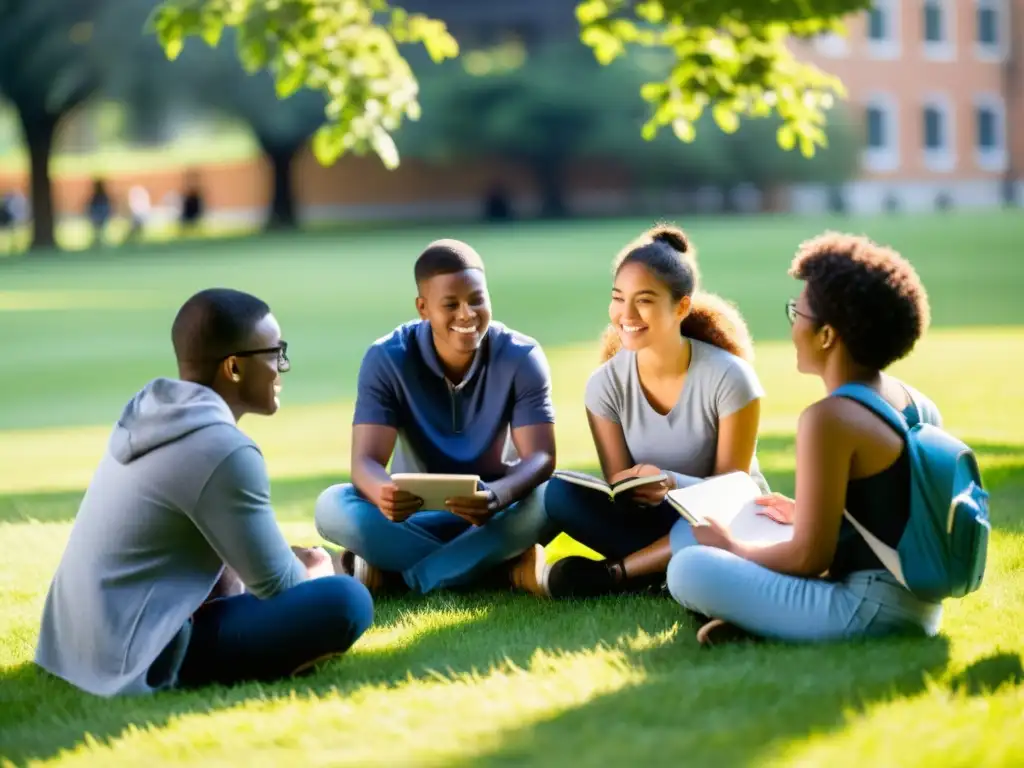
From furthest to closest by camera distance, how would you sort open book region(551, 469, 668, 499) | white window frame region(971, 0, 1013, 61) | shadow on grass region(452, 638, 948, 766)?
white window frame region(971, 0, 1013, 61)
open book region(551, 469, 668, 499)
shadow on grass region(452, 638, 948, 766)

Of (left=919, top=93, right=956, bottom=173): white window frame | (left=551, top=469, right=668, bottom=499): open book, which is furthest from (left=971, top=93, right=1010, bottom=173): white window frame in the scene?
(left=551, top=469, right=668, bottom=499): open book

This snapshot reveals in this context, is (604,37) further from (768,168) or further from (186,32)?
(768,168)

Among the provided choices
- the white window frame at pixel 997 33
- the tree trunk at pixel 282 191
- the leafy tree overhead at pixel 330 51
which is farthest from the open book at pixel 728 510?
the white window frame at pixel 997 33

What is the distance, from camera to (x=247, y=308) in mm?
4305

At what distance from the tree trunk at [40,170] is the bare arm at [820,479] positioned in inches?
1549

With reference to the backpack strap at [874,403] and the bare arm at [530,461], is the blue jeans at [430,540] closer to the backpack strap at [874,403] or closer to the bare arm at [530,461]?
the bare arm at [530,461]

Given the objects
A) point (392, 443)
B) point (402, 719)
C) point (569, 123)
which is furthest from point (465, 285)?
point (569, 123)

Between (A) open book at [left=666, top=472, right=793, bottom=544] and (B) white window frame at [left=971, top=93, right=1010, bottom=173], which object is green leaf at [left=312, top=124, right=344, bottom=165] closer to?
(A) open book at [left=666, top=472, right=793, bottom=544]

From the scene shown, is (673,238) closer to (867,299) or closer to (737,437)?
(737,437)

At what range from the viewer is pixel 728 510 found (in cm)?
482

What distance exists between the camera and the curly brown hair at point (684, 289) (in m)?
5.43

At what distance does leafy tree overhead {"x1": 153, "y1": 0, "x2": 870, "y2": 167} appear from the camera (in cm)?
951

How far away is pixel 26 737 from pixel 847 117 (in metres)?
53.3

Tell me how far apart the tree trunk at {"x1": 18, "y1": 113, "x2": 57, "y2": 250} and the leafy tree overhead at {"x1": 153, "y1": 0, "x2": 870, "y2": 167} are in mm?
33173
